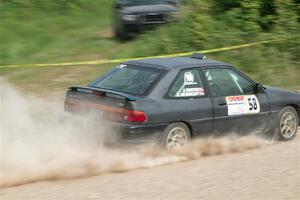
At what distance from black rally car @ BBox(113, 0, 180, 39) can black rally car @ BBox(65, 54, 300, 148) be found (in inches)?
337

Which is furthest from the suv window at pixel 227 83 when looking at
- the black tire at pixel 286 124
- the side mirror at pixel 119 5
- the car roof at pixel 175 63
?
the side mirror at pixel 119 5

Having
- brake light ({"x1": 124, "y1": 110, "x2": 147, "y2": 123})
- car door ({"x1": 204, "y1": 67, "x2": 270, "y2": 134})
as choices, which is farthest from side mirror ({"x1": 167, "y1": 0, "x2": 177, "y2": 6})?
brake light ({"x1": 124, "y1": 110, "x2": 147, "y2": 123})

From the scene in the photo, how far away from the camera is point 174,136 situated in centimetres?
873

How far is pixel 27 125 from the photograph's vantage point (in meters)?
9.02

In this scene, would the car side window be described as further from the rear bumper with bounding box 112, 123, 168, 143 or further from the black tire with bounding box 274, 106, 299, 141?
the black tire with bounding box 274, 106, 299, 141

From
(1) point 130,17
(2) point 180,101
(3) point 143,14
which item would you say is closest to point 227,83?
(2) point 180,101

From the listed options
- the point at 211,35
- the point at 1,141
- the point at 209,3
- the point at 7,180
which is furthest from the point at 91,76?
the point at 7,180

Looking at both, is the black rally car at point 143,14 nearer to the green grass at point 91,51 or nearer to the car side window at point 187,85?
the green grass at point 91,51

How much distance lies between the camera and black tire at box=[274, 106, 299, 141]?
10.1m

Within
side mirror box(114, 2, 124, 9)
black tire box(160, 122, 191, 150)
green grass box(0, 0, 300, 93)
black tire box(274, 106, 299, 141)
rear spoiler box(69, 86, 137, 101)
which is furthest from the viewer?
side mirror box(114, 2, 124, 9)

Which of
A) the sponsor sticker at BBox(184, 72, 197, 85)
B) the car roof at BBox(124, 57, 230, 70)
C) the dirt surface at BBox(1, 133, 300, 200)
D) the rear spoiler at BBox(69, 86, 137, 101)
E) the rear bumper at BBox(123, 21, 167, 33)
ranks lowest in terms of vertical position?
the dirt surface at BBox(1, 133, 300, 200)

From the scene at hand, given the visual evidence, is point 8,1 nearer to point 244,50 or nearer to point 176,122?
point 244,50

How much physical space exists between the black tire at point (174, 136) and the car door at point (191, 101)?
0.27 feet

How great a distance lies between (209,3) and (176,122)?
10566mm
